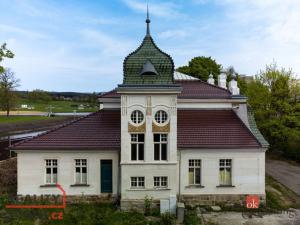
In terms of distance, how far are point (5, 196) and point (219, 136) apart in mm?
13579

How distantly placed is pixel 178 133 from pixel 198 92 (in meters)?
3.67

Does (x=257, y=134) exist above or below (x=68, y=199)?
above

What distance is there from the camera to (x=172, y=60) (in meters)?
17.8

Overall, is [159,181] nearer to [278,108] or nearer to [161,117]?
[161,117]

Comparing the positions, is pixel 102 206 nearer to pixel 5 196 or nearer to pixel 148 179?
pixel 148 179

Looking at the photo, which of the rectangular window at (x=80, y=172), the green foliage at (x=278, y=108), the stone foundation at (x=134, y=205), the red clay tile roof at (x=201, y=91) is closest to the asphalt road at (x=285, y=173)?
the green foliage at (x=278, y=108)

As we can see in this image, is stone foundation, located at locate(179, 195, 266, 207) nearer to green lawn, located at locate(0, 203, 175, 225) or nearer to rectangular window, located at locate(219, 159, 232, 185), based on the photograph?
rectangular window, located at locate(219, 159, 232, 185)

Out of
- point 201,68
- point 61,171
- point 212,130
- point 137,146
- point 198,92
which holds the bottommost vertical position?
point 61,171

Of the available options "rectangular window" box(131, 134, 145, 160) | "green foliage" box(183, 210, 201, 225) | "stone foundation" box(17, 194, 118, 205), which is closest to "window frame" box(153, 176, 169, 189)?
"rectangular window" box(131, 134, 145, 160)

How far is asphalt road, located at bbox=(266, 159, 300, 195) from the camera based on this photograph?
2364cm

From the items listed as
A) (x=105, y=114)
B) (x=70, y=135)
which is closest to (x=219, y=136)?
(x=105, y=114)

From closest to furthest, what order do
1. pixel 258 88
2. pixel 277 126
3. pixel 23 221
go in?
pixel 23 221 < pixel 277 126 < pixel 258 88

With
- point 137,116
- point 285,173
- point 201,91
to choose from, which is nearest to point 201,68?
point 285,173

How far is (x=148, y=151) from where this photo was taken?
1759cm
